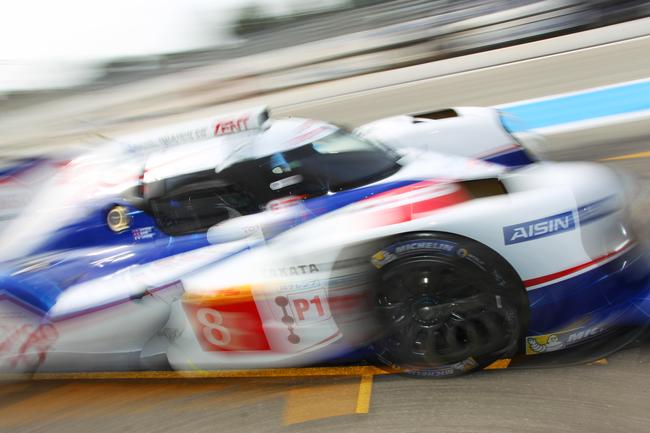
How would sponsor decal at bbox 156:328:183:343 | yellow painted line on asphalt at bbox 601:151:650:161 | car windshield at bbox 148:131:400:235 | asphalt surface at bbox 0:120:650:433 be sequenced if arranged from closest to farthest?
1. asphalt surface at bbox 0:120:650:433
2. sponsor decal at bbox 156:328:183:343
3. car windshield at bbox 148:131:400:235
4. yellow painted line on asphalt at bbox 601:151:650:161

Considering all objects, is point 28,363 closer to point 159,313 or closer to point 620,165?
point 159,313

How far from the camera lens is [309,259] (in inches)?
86.2

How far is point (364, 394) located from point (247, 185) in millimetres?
1104

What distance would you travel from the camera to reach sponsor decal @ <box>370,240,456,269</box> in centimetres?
203

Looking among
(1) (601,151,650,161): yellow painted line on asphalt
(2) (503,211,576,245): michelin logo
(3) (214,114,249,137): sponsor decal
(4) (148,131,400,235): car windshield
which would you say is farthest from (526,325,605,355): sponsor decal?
(1) (601,151,650,161): yellow painted line on asphalt

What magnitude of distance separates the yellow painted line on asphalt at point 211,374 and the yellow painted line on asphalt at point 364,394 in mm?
34

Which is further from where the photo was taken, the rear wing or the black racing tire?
the rear wing

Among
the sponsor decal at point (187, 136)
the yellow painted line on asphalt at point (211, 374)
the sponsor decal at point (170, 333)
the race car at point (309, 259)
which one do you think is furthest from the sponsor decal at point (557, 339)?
the sponsor decal at point (187, 136)

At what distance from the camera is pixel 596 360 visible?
2.15 m

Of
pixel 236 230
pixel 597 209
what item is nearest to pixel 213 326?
pixel 236 230

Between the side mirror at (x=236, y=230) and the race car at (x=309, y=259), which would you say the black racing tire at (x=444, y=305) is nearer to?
the race car at (x=309, y=259)

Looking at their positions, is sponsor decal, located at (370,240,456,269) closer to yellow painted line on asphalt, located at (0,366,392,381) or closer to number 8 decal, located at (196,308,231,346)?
yellow painted line on asphalt, located at (0,366,392,381)

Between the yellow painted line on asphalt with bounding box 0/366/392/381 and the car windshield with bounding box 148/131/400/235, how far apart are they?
0.69 metres

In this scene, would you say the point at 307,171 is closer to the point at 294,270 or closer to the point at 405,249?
the point at 294,270
